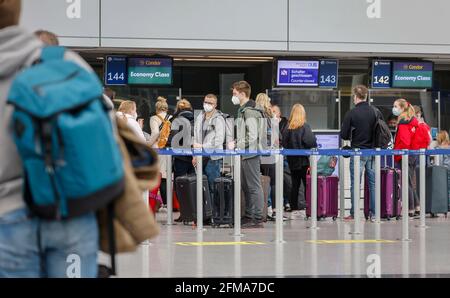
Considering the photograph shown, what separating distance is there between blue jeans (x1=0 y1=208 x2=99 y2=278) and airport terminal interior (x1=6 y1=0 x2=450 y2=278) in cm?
685

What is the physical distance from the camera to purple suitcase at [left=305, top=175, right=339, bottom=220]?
15.3 m

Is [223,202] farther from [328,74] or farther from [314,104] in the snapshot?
[328,74]

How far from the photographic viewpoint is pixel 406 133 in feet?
51.4

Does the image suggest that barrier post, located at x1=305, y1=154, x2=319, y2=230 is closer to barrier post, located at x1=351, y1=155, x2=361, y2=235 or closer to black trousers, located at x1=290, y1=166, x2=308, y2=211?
barrier post, located at x1=351, y1=155, x2=361, y2=235

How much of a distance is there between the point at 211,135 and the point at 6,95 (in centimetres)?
1009

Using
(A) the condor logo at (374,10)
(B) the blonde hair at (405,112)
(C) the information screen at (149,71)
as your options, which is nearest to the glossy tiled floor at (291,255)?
(B) the blonde hair at (405,112)

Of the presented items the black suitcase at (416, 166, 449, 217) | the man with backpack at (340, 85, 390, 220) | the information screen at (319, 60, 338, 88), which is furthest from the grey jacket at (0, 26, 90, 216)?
the information screen at (319, 60, 338, 88)

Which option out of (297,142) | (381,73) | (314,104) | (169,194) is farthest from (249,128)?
(381,73)

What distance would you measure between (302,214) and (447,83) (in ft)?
23.2

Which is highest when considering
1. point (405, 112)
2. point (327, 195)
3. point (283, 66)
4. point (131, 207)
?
point (283, 66)

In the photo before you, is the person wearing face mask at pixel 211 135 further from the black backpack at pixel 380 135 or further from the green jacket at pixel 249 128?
the black backpack at pixel 380 135

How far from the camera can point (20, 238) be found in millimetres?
3383

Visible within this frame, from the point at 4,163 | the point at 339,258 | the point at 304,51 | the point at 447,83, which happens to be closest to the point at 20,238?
the point at 4,163

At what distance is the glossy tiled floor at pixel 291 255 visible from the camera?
29.2 feet
